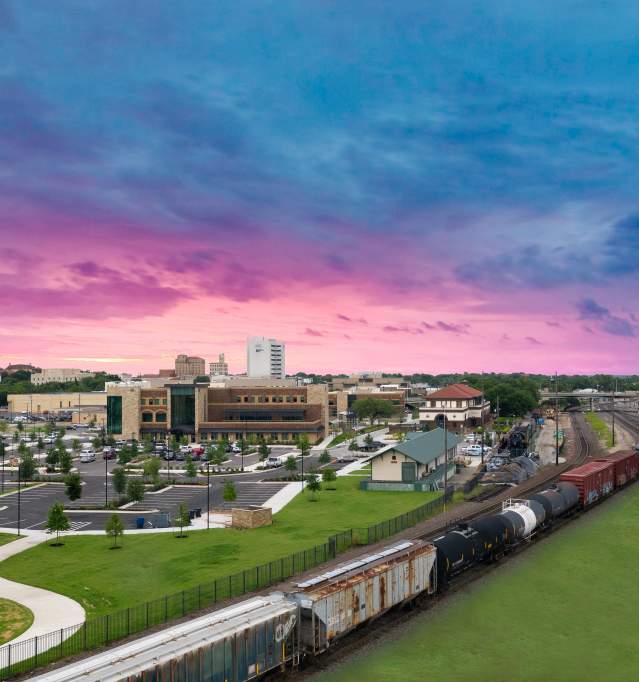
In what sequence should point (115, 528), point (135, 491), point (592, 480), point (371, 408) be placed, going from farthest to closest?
point (371, 408)
point (135, 491)
point (592, 480)
point (115, 528)

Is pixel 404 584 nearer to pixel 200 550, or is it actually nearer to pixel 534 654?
→ pixel 534 654

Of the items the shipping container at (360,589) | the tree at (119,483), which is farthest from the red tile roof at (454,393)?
the shipping container at (360,589)

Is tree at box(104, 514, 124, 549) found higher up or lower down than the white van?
higher up

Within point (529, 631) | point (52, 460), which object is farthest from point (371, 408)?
point (529, 631)

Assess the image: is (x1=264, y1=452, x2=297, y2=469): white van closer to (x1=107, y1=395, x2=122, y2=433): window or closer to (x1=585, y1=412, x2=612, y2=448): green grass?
(x1=107, y1=395, x2=122, y2=433): window

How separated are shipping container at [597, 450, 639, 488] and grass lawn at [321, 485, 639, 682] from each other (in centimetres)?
2935

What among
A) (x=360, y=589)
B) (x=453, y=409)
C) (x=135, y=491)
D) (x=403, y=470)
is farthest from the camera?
(x=453, y=409)

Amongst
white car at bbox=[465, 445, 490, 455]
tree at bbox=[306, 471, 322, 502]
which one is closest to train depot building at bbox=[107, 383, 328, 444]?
white car at bbox=[465, 445, 490, 455]

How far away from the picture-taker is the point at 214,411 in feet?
540

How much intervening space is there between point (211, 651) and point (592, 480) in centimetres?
5213

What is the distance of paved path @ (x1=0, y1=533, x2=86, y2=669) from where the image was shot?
33.1 meters

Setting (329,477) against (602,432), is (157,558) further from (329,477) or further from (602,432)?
(602,432)

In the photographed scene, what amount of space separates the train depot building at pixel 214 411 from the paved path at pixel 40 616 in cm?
10818

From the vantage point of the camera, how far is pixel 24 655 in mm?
32656
